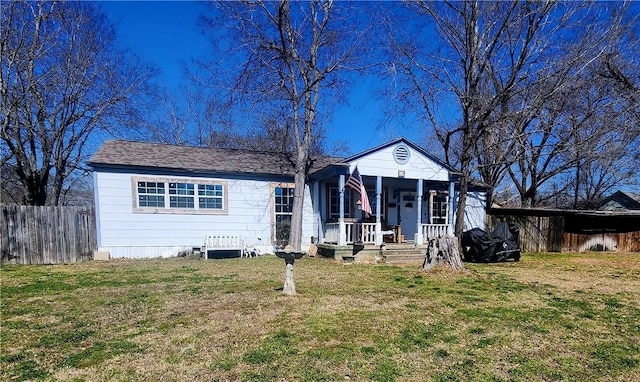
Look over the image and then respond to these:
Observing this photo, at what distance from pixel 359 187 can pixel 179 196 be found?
6.61 metres

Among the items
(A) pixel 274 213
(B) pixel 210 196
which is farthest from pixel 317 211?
(B) pixel 210 196

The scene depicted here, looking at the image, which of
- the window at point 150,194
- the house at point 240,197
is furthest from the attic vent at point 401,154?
the window at point 150,194

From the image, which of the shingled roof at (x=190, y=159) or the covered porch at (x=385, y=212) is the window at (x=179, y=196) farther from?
the covered porch at (x=385, y=212)

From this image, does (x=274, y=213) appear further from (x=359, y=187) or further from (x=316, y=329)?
(x=316, y=329)

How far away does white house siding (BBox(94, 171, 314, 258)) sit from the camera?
11.1m

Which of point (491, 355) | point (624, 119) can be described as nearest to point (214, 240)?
point (491, 355)

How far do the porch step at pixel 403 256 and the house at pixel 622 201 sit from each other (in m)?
29.7

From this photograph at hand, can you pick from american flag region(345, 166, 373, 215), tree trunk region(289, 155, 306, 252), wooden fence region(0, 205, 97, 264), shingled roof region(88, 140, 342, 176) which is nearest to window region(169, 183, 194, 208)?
shingled roof region(88, 140, 342, 176)

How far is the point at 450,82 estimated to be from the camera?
43.7 feet

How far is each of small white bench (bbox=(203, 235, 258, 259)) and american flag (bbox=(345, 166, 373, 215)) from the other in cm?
461

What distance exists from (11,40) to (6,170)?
925 centimetres

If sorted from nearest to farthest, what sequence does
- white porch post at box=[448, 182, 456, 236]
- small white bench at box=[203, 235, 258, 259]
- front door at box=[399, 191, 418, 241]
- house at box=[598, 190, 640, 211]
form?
small white bench at box=[203, 235, 258, 259]
white porch post at box=[448, 182, 456, 236]
front door at box=[399, 191, 418, 241]
house at box=[598, 190, 640, 211]

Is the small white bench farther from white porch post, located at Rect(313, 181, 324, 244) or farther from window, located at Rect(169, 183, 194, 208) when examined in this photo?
white porch post, located at Rect(313, 181, 324, 244)

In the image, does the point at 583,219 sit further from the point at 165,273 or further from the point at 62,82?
the point at 62,82
